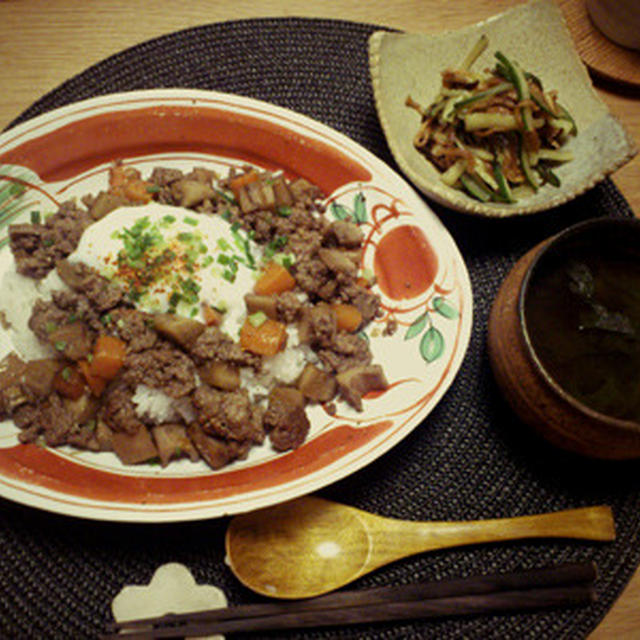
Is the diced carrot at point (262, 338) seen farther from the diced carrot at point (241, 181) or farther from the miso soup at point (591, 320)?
the miso soup at point (591, 320)

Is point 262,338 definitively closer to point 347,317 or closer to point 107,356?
point 347,317

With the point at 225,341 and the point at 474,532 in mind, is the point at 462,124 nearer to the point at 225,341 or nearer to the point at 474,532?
the point at 225,341

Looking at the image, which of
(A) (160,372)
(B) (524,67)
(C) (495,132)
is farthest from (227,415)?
(B) (524,67)

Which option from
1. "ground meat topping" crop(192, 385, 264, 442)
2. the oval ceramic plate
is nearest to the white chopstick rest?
the oval ceramic plate

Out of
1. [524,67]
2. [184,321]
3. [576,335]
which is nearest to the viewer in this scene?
[576,335]

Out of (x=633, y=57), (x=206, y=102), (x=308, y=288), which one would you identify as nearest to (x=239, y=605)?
(x=308, y=288)

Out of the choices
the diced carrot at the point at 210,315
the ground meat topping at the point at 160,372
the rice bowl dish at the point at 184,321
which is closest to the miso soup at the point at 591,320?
the rice bowl dish at the point at 184,321
